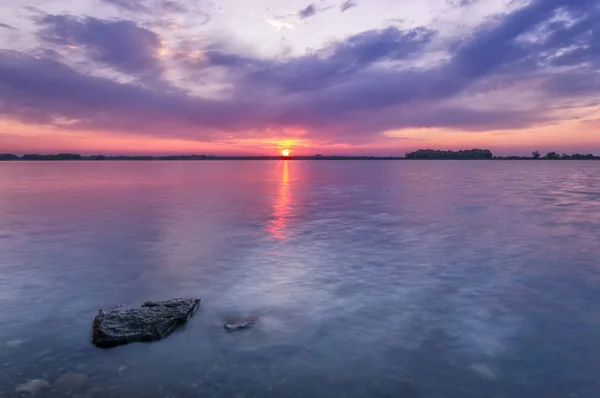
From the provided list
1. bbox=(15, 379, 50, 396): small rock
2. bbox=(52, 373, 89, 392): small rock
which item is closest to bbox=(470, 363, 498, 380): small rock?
bbox=(52, 373, 89, 392): small rock

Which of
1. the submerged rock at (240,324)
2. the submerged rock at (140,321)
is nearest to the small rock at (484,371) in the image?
the submerged rock at (240,324)

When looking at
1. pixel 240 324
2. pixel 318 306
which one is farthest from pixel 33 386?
pixel 318 306

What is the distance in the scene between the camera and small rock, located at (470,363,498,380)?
6.55 m

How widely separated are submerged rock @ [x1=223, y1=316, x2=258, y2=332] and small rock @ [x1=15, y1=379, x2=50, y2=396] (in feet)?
10.2

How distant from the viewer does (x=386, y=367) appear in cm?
680

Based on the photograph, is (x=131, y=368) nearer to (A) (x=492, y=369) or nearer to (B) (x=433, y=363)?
(B) (x=433, y=363)

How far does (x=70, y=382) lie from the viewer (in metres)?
6.18

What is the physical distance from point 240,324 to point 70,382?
311 cm

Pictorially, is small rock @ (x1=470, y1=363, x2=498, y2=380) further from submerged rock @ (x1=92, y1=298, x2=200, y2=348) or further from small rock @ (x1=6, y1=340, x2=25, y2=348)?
small rock @ (x1=6, y1=340, x2=25, y2=348)

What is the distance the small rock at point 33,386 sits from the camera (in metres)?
5.91

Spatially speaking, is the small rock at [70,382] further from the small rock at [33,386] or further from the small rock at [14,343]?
the small rock at [14,343]

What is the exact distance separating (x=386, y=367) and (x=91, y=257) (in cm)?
1105

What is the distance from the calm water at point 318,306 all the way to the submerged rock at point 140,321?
261 mm

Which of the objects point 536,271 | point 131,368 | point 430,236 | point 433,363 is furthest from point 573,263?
point 131,368
